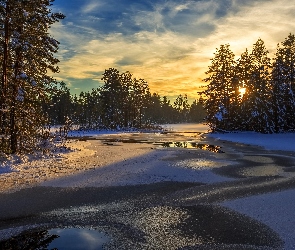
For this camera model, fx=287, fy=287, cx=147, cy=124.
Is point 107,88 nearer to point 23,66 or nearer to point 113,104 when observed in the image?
point 113,104

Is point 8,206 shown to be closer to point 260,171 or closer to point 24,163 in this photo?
point 24,163

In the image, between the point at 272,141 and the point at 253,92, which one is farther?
the point at 253,92

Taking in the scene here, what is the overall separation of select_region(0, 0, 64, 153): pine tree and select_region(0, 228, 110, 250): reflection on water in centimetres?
1042

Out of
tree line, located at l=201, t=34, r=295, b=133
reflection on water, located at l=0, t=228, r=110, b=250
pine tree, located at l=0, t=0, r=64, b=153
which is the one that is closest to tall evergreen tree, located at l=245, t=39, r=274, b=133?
tree line, located at l=201, t=34, r=295, b=133

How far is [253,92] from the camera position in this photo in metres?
40.7

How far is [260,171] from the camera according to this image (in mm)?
12109

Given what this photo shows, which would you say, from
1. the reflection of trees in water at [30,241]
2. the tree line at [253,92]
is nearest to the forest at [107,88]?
the tree line at [253,92]

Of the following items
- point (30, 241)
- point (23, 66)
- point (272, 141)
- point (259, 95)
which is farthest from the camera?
point (259, 95)

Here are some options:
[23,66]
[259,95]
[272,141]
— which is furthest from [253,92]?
[23,66]

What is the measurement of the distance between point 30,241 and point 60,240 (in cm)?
49

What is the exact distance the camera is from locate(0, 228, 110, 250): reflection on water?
4.58 metres

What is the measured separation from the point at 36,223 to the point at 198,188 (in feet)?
16.6

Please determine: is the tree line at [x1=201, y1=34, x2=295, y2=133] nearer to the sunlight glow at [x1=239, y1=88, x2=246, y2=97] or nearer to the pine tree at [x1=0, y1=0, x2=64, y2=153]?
the sunlight glow at [x1=239, y1=88, x2=246, y2=97]

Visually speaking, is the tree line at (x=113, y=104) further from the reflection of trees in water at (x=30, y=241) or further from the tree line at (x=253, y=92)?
the reflection of trees in water at (x=30, y=241)
